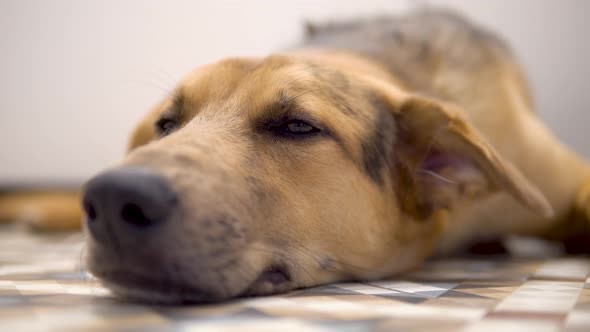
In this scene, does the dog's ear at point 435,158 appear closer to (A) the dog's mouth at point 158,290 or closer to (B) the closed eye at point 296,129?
(B) the closed eye at point 296,129

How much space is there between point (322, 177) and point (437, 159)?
2.00ft

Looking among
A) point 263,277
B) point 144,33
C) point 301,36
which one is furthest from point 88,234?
point 144,33

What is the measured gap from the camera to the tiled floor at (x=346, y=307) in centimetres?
126

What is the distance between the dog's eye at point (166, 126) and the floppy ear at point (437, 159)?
2.83ft

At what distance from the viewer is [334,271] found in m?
1.98

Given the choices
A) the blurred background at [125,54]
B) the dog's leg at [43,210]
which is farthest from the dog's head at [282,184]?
the blurred background at [125,54]

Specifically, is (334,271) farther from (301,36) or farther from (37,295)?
(301,36)

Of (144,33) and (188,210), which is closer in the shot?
(188,210)

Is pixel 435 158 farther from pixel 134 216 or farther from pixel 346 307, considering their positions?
pixel 134 216

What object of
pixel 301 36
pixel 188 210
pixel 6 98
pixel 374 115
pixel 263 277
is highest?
pixel 6 98

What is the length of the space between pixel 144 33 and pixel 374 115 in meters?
3.39

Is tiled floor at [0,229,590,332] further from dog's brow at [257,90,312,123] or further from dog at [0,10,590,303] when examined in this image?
dog's brow at [257,90,312,123]

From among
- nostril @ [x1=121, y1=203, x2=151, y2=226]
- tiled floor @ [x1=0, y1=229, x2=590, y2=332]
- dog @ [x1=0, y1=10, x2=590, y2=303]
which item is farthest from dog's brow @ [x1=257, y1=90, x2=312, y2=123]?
nostril @ [x1=121, y1=203, x2=151, y2=226]

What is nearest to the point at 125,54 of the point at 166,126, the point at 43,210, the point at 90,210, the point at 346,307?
the point at 43,210
